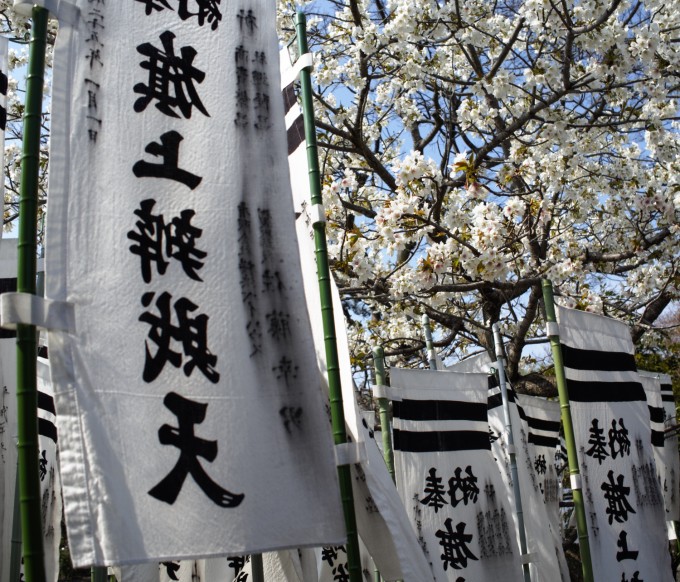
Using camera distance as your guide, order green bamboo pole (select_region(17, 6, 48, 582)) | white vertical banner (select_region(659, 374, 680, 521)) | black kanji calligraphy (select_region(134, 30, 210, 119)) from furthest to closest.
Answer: white vertical banner (select_region(659, 374, 680, 521)) < black kanji calligraphy (select_region(134, 30, 210, 119)) < green bamboo pole (select_region(17, 6, 48, 582))

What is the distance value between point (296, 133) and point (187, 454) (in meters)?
1.67

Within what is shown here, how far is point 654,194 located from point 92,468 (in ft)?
21.6

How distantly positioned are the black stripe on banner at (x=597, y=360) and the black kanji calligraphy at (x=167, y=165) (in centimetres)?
267

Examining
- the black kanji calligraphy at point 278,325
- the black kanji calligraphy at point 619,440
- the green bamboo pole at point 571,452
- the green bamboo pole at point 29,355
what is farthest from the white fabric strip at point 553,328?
the green bamboo pole at point 29,355

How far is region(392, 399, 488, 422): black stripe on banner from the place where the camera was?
4.98m

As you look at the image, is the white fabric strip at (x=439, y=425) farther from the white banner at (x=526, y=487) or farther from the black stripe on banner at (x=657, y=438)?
the black stripe on banner at (x=657, y=438)

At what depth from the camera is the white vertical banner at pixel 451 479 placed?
16.3 feet

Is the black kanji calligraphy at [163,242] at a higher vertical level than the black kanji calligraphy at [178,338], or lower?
higher

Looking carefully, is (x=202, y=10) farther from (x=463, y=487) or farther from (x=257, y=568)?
(x=463, y=487)

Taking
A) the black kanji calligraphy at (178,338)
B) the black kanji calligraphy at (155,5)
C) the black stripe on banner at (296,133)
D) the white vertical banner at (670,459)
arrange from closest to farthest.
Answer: the black kanji calligraphy at (178,338)
the black kanji calligraphy at (155,5)
the black stripe on banner at (296,133)
the white vertical banner at (670,459)

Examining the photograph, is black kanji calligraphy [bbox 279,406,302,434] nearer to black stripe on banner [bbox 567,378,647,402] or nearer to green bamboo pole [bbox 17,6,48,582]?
green bamboo pole [bbox 17,6,48,582]

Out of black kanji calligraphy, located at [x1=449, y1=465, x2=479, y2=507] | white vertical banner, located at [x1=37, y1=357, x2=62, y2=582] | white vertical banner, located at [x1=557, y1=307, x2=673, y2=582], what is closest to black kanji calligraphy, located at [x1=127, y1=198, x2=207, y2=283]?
white vertical banner, located at [x1=37, y1=357, x2=62, y2=582]

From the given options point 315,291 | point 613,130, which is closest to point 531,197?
point 613,130

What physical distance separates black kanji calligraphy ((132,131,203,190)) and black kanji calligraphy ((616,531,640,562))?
3.29 m
